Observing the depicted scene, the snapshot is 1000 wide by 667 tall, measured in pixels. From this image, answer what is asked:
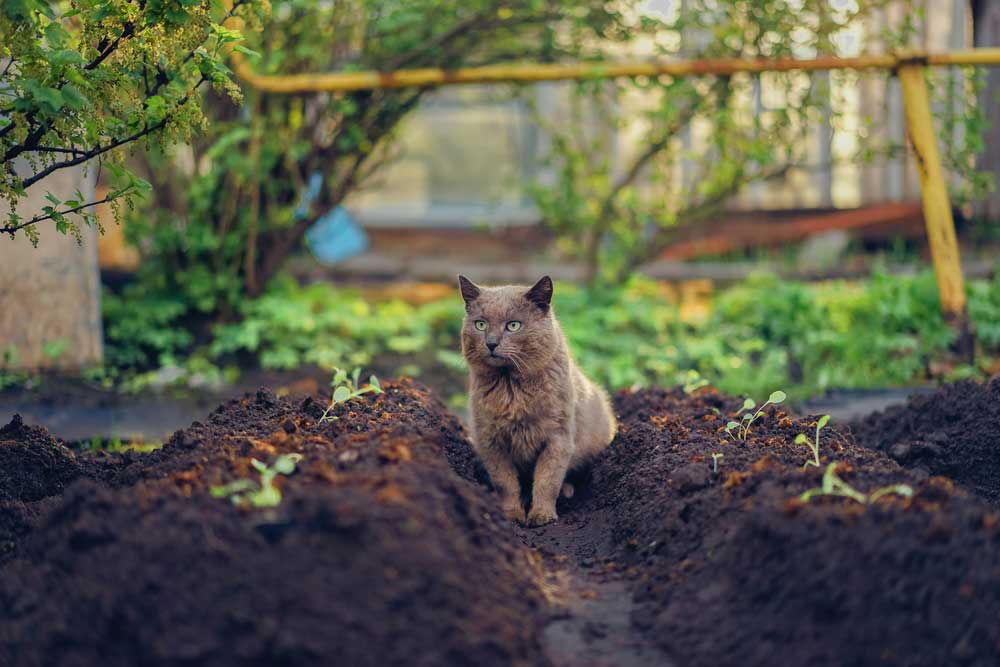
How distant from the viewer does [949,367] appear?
19.9 ft

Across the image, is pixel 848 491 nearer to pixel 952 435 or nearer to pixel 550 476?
pixel 550 476

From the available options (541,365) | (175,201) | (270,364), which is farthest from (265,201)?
(541,365)

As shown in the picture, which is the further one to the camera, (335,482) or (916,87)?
(916,87)

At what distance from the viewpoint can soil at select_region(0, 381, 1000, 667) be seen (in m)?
2.13

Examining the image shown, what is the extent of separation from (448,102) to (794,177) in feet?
13.5

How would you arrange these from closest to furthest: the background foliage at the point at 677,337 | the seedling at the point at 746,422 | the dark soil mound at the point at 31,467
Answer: the dark soil mound at the point at 31,467
the seedling at the point at 746,422
the background foliage at the point at 677,337

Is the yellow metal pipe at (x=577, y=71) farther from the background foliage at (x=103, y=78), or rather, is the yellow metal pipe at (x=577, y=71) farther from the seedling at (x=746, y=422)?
the seedling at (x=746, y=422)

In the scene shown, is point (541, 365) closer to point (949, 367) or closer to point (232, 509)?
point (232, 509)

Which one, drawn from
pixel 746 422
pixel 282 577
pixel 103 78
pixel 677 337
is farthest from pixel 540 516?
pixel 677 337

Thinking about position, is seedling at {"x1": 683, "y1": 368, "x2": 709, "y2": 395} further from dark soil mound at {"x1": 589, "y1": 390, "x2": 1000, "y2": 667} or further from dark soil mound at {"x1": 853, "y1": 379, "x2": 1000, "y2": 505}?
dark soil mound at {"x1": 589, "y1": 390, "x2": 1000, "y2": 667}

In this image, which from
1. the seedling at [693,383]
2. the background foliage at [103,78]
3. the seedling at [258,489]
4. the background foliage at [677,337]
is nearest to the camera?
the seedling at [258,489]

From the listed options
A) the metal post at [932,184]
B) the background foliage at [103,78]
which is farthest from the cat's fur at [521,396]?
the metal post at [932,184]

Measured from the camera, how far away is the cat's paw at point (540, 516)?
3725mm

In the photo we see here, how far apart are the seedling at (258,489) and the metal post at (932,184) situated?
15.5ft
